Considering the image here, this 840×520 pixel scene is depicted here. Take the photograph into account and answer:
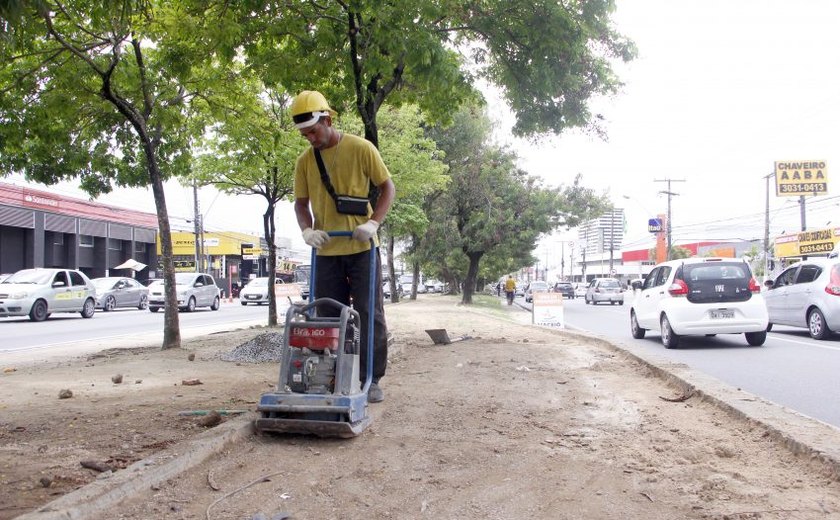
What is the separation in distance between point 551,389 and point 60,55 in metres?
8.09

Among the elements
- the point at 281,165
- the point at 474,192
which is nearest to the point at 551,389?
the point at 281,165

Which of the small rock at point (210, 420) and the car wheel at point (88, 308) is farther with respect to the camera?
the car wheel at point (88, 308)

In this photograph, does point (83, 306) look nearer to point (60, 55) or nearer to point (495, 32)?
point (60, 55)

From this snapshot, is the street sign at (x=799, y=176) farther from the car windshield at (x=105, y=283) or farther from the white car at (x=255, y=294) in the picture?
the car windshield at (x=105, y=283)

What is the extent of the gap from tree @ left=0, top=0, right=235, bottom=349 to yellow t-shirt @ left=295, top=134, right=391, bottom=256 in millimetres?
4042

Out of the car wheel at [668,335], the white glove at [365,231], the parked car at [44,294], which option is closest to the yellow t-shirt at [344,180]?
the white glove at [365,231]

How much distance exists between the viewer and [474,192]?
27.6 m

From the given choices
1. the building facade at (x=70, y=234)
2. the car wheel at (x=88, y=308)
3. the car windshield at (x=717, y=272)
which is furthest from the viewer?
the building facade at (x=70, y=234)

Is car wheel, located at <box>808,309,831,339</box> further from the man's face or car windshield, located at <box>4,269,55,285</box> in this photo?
car windshield, located at <box>4,269,55,285</box>

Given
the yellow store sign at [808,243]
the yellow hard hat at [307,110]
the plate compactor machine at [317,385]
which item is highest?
the yellow store sign at [808,243]

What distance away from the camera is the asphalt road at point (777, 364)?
6758 mm

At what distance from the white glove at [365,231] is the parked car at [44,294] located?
60.2 ft

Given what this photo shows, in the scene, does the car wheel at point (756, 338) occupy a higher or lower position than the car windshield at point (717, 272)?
lower

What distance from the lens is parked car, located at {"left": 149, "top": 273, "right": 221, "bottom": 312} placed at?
26359mm
